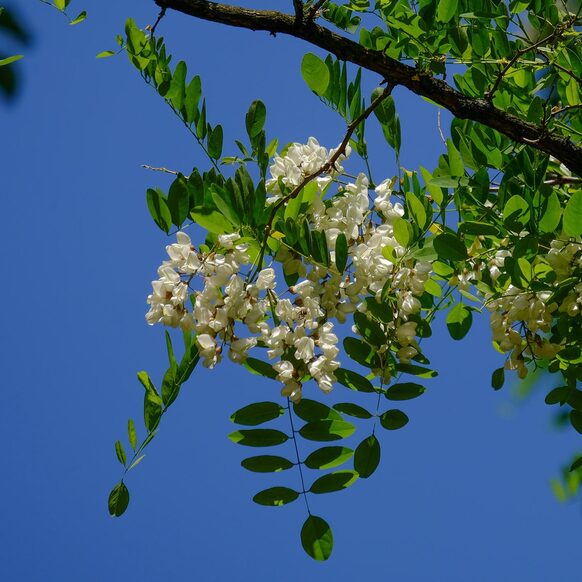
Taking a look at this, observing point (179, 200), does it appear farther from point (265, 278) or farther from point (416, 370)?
point (416, 370)

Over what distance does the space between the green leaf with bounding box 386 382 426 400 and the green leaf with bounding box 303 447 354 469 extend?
0.08 m

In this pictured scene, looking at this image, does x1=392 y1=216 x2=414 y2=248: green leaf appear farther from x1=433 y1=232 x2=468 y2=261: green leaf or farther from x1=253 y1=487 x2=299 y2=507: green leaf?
x1=253 y1=487 x2=299 y2=507: green leaf

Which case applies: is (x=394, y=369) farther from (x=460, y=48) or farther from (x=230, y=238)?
(x=460, y=48)

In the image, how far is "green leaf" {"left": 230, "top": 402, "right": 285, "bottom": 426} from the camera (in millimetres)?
955

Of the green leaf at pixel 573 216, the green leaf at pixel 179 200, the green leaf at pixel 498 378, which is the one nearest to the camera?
the green leaf at pixel 573 216

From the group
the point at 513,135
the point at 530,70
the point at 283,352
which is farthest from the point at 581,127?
the point at 283,352

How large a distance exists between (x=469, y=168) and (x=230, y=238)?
30 centimetres

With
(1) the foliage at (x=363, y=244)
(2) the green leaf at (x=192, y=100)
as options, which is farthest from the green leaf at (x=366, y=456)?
(2) the green leaf at (x=192, y=100)

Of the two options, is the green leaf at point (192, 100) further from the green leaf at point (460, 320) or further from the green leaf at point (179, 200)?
the green leaf at point (460, 320)

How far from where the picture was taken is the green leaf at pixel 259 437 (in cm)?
97

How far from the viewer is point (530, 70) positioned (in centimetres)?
111

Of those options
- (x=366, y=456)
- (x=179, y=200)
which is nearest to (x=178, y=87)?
(x=179, y=200)

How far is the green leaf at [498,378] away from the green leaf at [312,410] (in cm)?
22

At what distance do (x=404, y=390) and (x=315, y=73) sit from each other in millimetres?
375
